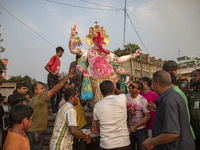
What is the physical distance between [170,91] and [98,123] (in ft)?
3.96

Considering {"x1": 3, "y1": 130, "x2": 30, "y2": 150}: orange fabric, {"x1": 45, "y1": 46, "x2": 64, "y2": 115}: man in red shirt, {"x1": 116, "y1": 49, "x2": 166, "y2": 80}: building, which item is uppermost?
{"x1": 116, "y1": 49, "x2": 166, "y2": 80}: building

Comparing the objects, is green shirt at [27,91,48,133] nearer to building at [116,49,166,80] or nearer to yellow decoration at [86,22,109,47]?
yellow decoration at [86,22,109,47]

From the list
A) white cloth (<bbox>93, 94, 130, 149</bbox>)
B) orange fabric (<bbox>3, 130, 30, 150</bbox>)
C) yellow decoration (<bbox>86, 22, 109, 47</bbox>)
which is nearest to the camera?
orange fabric (<bbox>3, 130, 30, 150</bbox>)

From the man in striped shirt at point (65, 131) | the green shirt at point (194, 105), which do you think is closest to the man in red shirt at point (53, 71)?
the man in striped shirt at point (65, 131)

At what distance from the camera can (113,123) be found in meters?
2.44

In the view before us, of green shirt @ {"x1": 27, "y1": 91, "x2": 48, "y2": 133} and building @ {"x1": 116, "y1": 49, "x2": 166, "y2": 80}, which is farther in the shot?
building @ {"x1": 116, "y1": 49, "x2": 166, "y2": 80}

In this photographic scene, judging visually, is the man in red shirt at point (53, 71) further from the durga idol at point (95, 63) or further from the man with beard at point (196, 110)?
the man with beard at point (196, 110)

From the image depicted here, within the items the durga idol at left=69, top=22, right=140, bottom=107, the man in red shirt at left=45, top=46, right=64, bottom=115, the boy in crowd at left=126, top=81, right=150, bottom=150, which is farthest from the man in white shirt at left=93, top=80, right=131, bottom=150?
the man in red shirt at left=45, top=46, right=64, bottom=115

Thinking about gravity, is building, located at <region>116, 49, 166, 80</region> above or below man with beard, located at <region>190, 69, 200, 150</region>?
above

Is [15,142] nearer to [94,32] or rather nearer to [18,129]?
[18,129]

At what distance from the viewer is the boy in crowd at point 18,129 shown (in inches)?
76.9

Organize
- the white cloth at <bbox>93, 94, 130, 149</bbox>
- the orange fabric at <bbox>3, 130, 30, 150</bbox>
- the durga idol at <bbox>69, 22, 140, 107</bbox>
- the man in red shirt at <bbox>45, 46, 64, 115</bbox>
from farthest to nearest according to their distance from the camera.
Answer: the man in red shirt at <bbox>45, 46, 64, 115</bbox>, the durga idol at <bbox>69, 22, 140, 107</bbox>, the white cloth at <bbox>93, 94, 130, 149</bbox>, the orange fabric at <bbox>3, 130, 30, 150</bbox>

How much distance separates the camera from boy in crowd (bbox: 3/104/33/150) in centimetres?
195

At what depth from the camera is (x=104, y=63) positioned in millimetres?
4090
